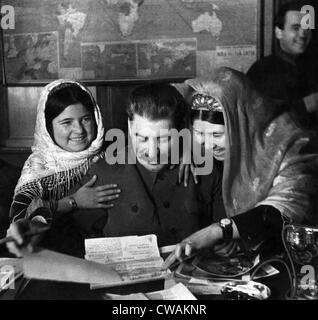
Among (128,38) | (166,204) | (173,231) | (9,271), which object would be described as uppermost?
(128,38)

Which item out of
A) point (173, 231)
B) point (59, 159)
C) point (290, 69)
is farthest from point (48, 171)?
point (290, 69)

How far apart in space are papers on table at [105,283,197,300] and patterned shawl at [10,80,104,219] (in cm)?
50

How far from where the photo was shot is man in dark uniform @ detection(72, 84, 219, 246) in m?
2.17

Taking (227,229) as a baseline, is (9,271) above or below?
below

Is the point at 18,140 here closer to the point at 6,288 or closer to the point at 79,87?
the point at 79,87

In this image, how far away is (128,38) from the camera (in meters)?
2.14

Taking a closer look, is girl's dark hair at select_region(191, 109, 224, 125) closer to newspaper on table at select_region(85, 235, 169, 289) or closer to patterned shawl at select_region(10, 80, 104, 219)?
patterned shawl at select_region(10, 80, 104, 219)

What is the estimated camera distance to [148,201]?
7.15ft

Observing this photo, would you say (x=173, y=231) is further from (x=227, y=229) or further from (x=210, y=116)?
(x=210, y=116)

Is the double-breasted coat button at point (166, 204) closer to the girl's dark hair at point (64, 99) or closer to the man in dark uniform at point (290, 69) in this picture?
the girl's dark hair at point (64, 99)

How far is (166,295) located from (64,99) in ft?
3.02

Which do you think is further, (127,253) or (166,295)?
(127,253)

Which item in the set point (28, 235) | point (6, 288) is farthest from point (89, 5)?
point (6, 288)
